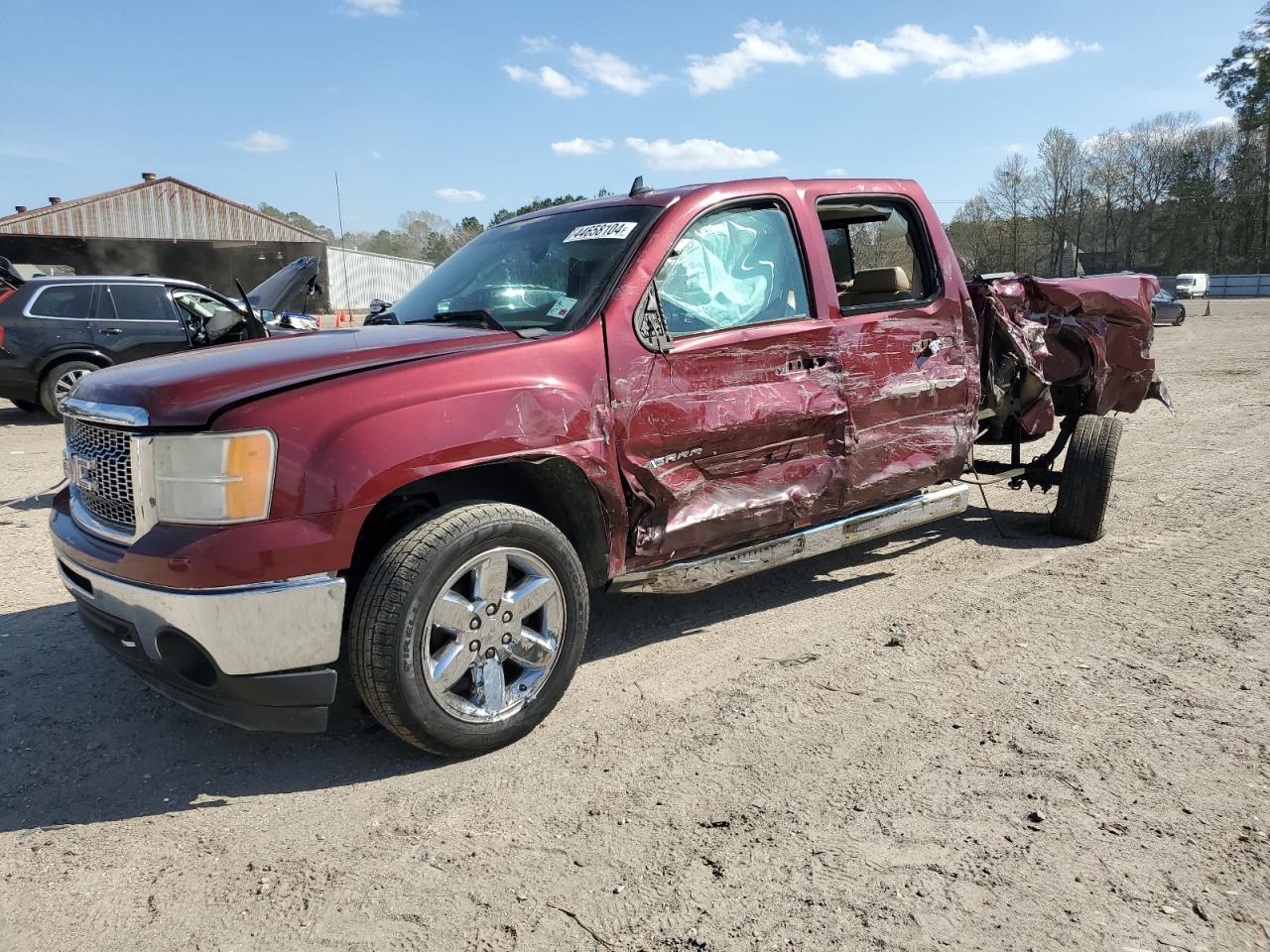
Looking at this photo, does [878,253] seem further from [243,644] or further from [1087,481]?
[243,644]

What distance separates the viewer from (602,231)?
3768mm

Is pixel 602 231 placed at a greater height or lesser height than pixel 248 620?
greater

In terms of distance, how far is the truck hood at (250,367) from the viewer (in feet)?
8.80

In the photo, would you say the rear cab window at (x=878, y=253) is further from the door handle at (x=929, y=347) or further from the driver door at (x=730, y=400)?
the driver door at (x=730, y=400)

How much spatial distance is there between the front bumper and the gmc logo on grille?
0.41 m

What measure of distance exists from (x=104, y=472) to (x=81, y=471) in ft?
0.83

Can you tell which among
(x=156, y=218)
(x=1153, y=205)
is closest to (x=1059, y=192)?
(x=1153, y=205)

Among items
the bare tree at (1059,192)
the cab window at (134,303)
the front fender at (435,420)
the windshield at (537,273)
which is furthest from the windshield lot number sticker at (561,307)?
the bare tree at (1059,192)

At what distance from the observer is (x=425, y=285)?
4340 millimetres

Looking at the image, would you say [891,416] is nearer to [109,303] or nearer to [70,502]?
[70,502]

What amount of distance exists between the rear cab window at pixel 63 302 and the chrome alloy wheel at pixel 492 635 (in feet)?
34.3

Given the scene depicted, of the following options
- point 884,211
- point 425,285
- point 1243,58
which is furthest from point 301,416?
point 1243,58

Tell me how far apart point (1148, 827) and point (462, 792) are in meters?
2.10

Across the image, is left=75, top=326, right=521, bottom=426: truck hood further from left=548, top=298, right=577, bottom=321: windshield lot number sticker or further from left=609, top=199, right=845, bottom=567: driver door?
left=609, top=199, right=845, bottom=567: driver door
